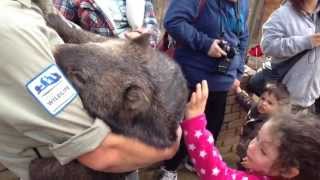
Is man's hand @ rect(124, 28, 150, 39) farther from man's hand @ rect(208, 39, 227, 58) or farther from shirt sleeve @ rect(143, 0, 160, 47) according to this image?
man's hand @ rect(208, 39, 227, 58)

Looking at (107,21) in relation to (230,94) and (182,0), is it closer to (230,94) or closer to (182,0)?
(182,0)

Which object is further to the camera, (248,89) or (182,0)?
(248,89)

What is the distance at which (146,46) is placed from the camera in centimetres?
192

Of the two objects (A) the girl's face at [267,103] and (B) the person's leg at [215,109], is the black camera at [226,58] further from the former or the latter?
(A) the girl's face at [267,103]

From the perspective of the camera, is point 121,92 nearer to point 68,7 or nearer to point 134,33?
point 134,33

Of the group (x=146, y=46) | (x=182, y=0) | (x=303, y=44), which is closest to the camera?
(x=146, y=46)

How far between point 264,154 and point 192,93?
497 millimetres

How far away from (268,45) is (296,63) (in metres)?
0.29

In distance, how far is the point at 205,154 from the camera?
226cm

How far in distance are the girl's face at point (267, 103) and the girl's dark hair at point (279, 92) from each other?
36mm

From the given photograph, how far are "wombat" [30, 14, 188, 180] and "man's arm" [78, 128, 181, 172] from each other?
0.09 feet

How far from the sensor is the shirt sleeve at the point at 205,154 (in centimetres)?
220

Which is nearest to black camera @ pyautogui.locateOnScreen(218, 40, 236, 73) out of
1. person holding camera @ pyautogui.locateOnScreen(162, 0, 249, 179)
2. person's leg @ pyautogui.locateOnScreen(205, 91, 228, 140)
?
person holding camera @ pyautogui.locateOnScreen(162, 0, 249, 179)

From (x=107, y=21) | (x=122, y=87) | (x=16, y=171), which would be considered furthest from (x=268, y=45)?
(x=16, y=171)
